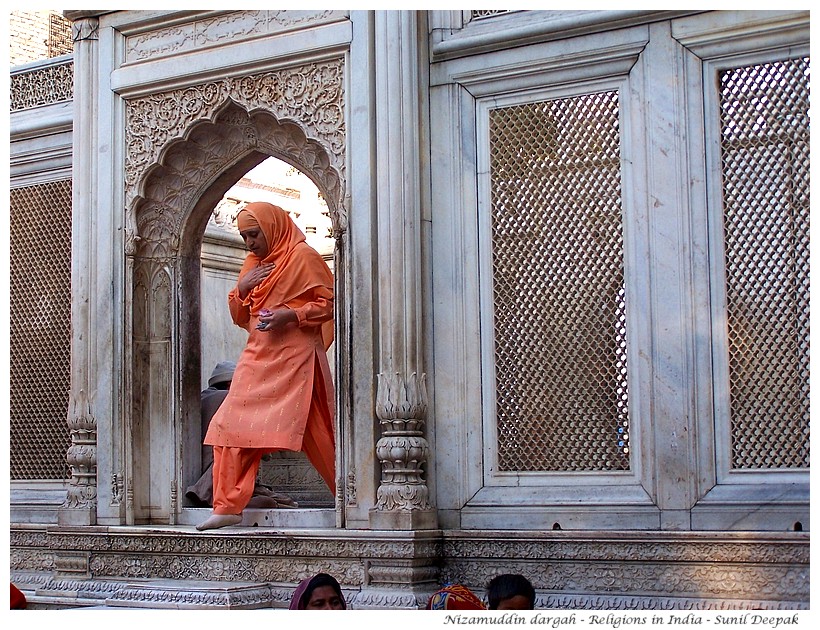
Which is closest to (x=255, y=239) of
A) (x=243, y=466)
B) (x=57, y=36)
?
(x=243, y=466)

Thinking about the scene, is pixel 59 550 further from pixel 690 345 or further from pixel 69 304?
pixel 690 345

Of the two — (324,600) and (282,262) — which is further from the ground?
(282,262)

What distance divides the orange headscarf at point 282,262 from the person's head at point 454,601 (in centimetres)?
249

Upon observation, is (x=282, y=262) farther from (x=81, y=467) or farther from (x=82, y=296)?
(x=81, y=467)

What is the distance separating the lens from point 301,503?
10211 millimetres

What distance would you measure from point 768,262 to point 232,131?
344 cm

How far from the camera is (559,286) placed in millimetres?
7336

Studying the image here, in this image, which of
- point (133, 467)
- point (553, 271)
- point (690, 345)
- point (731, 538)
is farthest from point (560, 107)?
point (133, 467)

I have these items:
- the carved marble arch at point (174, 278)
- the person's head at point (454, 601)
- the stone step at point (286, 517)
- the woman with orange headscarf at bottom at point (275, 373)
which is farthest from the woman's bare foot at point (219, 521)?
the person's head at point (454, 601)

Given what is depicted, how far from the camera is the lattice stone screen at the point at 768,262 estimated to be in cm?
667

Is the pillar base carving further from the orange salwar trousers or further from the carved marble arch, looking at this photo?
the carved marble arch

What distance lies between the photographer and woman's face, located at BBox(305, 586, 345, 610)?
5.97 m

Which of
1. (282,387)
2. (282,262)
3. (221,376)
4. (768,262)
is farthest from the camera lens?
(221,376)

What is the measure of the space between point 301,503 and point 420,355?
10.1ft
